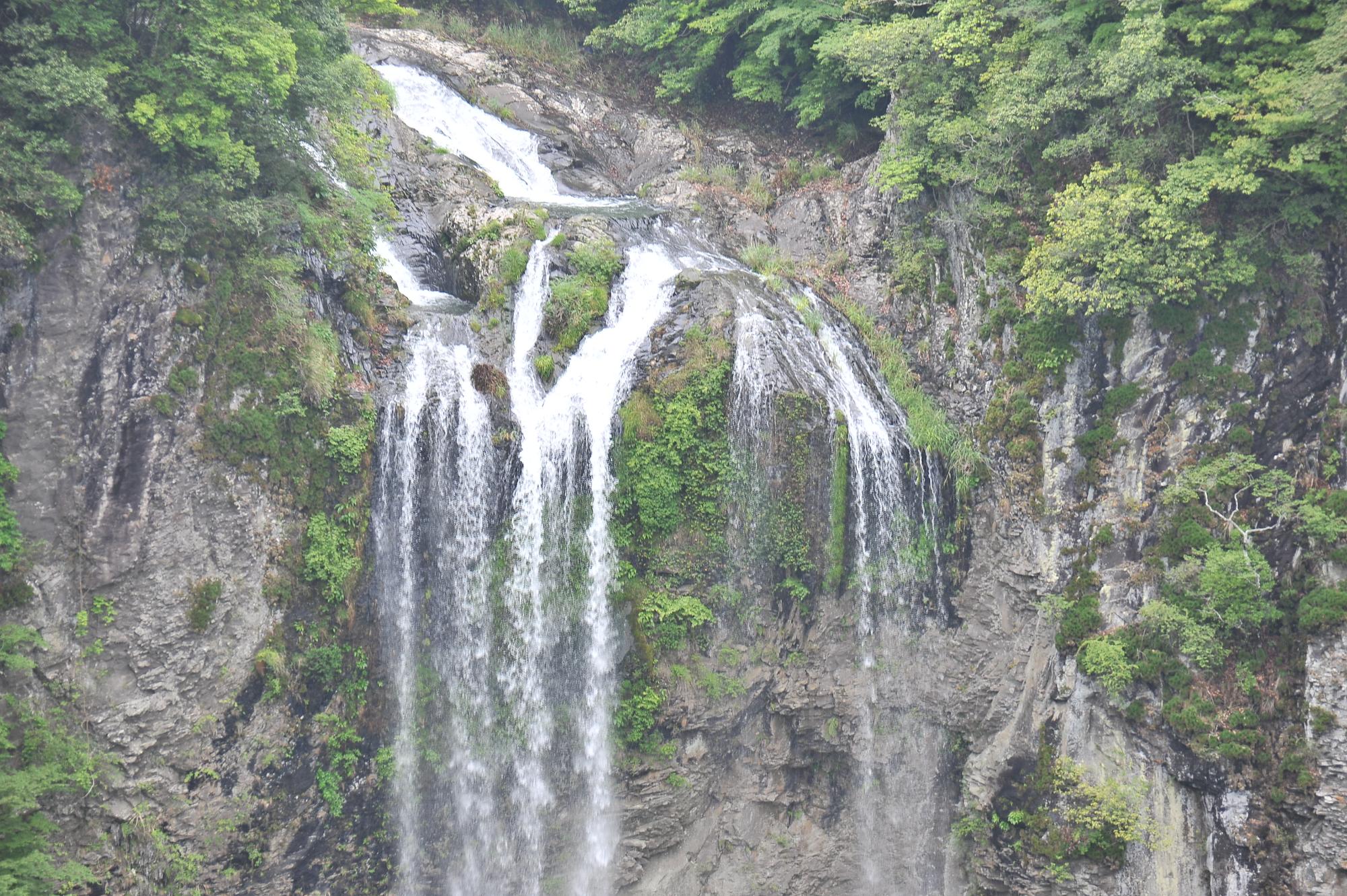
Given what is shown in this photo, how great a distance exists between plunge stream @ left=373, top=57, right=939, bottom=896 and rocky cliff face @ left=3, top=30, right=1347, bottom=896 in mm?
523

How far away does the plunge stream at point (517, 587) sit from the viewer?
1278cm

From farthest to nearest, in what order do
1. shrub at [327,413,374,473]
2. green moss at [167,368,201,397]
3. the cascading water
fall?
1. the cascading water
2. shrub at [327,413,374,473]
3. green moss at [167,368,201,397]

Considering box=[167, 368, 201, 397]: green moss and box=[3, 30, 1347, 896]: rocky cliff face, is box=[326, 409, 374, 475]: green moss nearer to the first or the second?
box=[3, 30, 1347, 896]: rocky cliff face

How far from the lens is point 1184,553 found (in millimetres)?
12242

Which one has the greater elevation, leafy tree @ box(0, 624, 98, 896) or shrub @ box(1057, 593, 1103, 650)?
shrub @ box(1057, 593, 1103, 650)

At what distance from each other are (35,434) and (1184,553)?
1516cm

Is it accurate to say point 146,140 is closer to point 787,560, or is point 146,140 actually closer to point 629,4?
point 787,560

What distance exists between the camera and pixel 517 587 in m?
13.0

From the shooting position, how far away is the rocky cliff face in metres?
10.7

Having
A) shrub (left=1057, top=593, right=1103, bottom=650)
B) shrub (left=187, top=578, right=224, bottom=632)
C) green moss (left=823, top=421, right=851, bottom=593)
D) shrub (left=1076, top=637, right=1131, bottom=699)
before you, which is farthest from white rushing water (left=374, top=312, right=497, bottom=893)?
shrub (left=1076, top=637, right=1131, bottom=699)

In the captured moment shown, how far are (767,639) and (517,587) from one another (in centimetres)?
402

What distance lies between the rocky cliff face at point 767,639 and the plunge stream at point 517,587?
0.52m

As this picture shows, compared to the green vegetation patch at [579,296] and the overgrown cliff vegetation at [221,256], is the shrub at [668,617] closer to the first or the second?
the overgrown cliff vegetation at [221,256]

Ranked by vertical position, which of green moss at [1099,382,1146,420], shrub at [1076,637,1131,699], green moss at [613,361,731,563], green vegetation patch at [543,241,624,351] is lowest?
shrub at [1076,637,1131,699]
